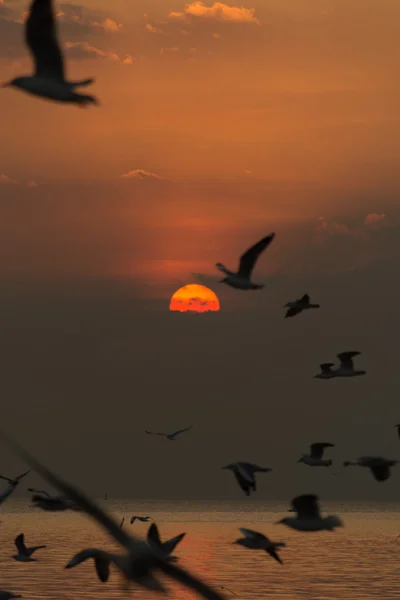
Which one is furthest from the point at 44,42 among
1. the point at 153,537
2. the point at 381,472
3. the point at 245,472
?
the point at 381,472

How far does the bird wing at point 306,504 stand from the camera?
2627 centimetres

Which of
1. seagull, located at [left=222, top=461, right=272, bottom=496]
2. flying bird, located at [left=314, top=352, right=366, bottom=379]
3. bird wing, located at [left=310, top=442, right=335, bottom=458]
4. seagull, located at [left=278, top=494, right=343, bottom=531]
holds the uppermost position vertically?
flying bird, located at [left=314, top=352, right=366, bottom=379]

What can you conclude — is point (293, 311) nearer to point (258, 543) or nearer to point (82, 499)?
point (258, 543)

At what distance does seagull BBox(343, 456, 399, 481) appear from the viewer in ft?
88.9

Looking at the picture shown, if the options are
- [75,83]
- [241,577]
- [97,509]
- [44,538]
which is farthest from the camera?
[44,538]

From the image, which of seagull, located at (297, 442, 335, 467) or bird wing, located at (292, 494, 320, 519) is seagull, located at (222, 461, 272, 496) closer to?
bird wing, located at (292, 494, 320, 519)

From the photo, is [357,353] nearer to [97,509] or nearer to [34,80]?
[34,80]

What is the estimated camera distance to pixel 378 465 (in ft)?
90.3

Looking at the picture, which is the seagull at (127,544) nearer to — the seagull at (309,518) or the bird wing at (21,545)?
the seagull at (309,518)

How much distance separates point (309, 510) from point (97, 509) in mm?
23931

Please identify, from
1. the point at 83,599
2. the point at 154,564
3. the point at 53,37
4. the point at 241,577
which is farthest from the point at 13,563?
the point at 154,564

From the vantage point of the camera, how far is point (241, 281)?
2764 centimetres

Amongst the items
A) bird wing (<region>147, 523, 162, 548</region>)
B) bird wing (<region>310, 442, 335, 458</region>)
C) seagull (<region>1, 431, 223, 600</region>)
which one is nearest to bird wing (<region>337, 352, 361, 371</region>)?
bird wing (<region>310, 442, 335, 458</region>)

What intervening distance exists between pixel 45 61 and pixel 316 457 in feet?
68.9
